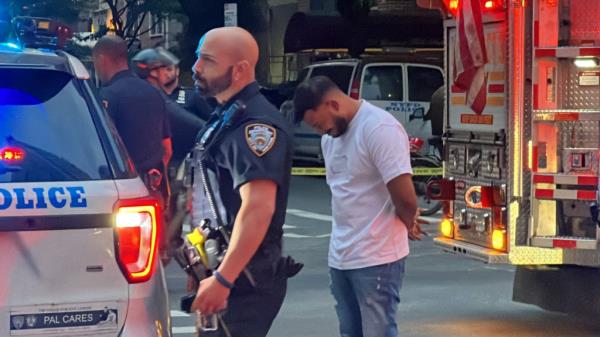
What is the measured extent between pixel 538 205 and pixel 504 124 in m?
0.59

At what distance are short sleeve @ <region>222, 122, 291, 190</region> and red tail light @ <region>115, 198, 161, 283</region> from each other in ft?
1.15

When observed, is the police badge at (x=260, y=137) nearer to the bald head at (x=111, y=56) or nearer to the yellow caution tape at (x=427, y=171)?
the bald head at (x=111, y=56)

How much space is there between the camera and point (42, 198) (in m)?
4.16

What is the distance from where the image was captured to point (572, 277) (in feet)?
25.5

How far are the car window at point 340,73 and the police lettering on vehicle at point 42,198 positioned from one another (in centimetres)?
1537

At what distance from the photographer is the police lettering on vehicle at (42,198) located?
13.6 feet

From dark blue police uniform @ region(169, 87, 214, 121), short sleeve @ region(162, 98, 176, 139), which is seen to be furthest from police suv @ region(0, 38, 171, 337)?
dark blue police uniform @ region(169, 87, 214, 121)

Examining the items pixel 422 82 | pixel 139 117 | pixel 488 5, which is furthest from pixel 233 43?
pixel 422 82

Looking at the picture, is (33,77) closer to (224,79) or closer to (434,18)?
(224,79)

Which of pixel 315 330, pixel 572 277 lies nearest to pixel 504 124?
pixel 572 277

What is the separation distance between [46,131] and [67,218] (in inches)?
14.1

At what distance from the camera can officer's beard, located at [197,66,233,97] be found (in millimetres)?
4453

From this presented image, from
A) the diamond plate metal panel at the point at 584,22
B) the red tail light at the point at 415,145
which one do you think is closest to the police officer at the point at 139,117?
the diamond plate metal panel at the point at 584,22

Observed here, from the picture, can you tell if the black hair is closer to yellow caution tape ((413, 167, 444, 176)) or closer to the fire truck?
the fire truck
